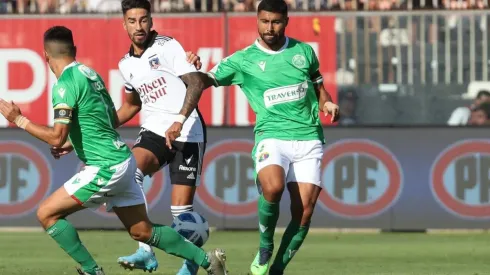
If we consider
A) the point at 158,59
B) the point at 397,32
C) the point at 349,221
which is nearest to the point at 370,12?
the point at 397,32

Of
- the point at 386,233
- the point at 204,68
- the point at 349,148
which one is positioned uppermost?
the point at 204,68

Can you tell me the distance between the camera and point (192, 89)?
403 inches

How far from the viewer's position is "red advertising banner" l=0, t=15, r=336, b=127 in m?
18.3

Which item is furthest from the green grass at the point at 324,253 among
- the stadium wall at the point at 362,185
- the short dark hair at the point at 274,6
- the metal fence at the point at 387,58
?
the short dark hair at the point at 274,6

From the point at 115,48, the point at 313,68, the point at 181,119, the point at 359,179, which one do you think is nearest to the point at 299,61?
the point at 313,68

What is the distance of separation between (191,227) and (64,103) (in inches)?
76.6

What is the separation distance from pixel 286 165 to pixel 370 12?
7.94 meters

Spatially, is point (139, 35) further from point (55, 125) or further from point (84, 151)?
point (55, 125)

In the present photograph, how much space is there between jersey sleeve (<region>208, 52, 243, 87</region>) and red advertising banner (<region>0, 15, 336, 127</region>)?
7.48m

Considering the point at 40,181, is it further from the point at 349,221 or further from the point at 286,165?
the point at 286,165

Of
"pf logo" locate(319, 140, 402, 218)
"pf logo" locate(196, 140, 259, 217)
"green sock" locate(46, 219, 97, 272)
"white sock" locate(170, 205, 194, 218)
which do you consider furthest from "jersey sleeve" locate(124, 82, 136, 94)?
"pf logo" locate(319, 140, 402, 218)

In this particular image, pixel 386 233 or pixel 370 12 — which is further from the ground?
pixel 370 12

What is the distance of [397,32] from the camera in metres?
17.9

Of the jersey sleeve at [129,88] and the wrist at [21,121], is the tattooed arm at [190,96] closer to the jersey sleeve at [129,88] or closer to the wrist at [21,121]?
the jersey sleeve at [129,88]
